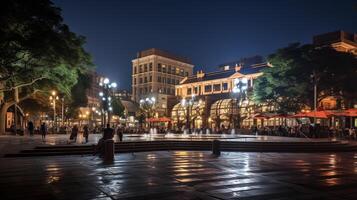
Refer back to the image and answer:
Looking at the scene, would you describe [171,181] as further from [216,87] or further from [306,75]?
[216,87]

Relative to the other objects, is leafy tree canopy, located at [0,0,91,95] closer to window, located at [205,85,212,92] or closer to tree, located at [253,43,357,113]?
tree, located at [253,43,357,113]

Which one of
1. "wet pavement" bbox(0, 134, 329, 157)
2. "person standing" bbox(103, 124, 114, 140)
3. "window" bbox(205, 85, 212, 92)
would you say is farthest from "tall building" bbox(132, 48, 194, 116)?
"person standing" bbox(103, 124, 114, 140)

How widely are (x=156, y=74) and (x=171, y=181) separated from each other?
108 metres

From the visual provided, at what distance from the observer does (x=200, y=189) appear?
34.4 feet

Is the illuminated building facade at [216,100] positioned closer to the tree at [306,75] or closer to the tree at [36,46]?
the tree at [306,75]

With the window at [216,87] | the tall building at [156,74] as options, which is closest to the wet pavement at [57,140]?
the window at [216,87]

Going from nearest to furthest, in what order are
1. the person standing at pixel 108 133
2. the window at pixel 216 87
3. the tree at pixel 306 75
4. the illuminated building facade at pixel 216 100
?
the person standing at pixel 108 133
the tree at pixel 306 75
the illuminated building facade at pixel 216 100
the window at pixel 216 87

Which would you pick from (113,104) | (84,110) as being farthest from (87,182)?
(84,110)

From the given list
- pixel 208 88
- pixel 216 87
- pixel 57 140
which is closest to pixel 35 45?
pixel 57 140

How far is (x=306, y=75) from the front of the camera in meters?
47.7

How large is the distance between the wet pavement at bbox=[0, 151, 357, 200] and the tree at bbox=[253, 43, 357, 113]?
110 ft

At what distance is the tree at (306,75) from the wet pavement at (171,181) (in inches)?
1324

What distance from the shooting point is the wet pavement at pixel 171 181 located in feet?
31.9

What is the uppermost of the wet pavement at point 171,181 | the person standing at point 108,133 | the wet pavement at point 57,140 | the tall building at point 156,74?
the tall building at point 156,74
